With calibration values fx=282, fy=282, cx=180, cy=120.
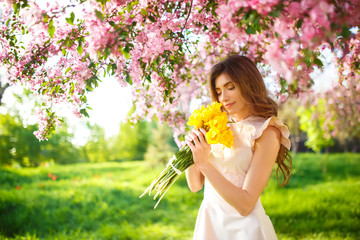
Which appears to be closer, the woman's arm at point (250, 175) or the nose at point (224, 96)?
the woman's arm at point (250, 175)

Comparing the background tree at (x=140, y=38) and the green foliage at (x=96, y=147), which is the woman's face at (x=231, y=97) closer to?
the background tree at (x=140, y=38)

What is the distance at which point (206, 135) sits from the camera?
176 cm

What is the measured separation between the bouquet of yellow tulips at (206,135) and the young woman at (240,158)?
8 centimetres

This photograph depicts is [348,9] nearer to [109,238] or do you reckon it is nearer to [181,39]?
[181,39]

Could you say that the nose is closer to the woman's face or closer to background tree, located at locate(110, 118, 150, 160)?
the woman's face

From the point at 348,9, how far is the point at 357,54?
1518 millimetres

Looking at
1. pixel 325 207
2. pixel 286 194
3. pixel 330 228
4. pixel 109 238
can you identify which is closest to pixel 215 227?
pixel 109 238

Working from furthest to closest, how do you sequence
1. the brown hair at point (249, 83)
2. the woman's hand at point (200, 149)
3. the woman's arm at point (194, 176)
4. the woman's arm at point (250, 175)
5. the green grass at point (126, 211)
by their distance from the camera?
the green grass at point (126, 211)
the woman's arm at point (194, 176)
the brown hair at point (249, 83)
the woman's hand at point (200, 149)
the woman's arm at point (250, 175)

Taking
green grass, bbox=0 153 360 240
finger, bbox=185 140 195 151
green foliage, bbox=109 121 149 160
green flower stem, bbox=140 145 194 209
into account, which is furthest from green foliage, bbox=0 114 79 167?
finger, bbox=185 140 195 151

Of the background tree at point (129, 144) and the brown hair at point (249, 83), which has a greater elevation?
the brown hair at point (249, 83)

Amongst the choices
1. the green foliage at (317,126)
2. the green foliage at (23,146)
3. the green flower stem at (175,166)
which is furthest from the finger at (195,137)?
the green foliage at (23,146)

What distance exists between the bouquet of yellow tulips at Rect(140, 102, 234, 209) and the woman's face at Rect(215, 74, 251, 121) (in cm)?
11

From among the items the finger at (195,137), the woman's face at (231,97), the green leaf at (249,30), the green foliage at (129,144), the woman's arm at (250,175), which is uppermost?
the green leaf at (249,30)

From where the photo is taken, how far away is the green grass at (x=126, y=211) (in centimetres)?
485
